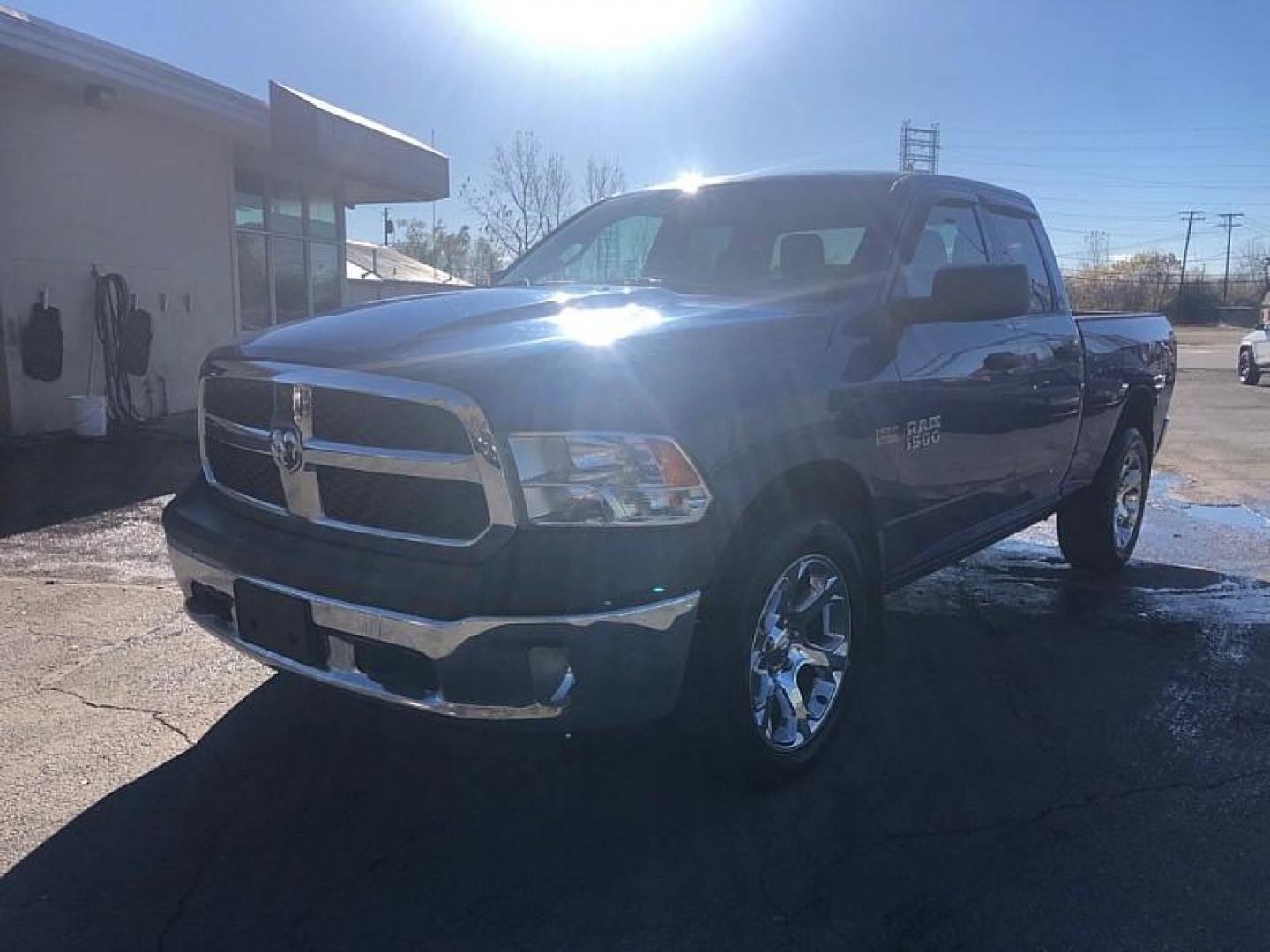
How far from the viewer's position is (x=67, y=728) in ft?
12.0

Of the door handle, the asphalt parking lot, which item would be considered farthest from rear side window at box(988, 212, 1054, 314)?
the asphalt parking lot

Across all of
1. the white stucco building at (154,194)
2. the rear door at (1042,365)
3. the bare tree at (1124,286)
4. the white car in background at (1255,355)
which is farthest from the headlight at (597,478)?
the bare tree at (1124,286)

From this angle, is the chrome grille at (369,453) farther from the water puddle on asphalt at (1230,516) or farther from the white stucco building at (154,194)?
the white stucco building at (154,194)

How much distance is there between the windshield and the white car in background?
20.2m

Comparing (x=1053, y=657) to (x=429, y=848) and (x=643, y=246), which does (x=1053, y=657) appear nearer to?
(x=643, y=246)

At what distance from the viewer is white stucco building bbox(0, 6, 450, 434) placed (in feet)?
32.2

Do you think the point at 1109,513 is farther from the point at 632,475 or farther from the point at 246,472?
the point at 246,472

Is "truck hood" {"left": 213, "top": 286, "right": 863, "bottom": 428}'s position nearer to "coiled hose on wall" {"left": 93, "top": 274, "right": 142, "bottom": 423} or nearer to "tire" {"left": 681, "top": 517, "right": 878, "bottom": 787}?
"tire" {"left": 681, "top": 517, "right": 878, "bottom": 787}

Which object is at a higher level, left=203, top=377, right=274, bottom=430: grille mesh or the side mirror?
the side mirror

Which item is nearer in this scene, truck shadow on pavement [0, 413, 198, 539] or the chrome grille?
the chrome grille

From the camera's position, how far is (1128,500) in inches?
→ 249

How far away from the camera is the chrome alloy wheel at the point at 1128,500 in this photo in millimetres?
6133

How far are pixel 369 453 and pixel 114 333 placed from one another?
31.7 feet

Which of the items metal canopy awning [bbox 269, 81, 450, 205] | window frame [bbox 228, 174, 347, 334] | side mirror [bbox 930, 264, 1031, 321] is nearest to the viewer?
side mirror [bbox 930, 264, 1031, 321]
